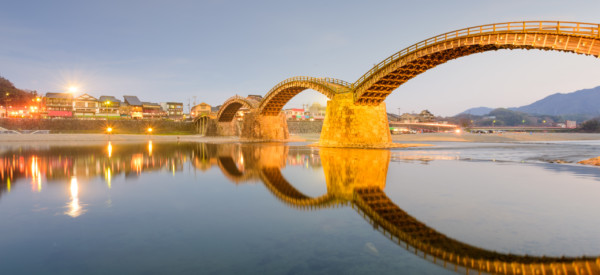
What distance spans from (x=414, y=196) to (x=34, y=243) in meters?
12.7

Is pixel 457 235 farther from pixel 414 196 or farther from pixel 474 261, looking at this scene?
pixel 414 196

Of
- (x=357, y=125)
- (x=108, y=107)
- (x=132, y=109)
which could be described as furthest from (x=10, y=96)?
(x=357, y=125)

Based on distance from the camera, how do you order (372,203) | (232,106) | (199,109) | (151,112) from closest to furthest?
(372,203) → (232,106) → (151,112) → (199,109)

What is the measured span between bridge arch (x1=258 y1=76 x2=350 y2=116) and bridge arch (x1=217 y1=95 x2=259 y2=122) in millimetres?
3969

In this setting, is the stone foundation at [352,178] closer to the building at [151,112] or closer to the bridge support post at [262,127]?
the bridge support post at [262,127]

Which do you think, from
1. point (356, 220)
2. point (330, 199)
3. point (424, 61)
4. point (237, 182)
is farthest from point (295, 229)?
point (424, 61)

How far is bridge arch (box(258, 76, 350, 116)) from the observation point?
48.6 metres

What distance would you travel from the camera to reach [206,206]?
530 inches

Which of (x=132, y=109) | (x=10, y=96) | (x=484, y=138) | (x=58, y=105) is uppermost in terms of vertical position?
(x=10, y=96)

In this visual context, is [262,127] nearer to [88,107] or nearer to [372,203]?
[372,203]

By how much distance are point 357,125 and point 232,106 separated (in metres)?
47.4

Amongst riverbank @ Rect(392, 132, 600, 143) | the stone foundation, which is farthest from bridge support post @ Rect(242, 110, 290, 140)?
the stone foundation

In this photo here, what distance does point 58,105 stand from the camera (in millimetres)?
112500

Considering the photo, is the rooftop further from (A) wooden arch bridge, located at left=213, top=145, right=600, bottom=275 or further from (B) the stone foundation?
(A) wooden arch bridge, located at left=213, top=145, right=600, bottom=275
